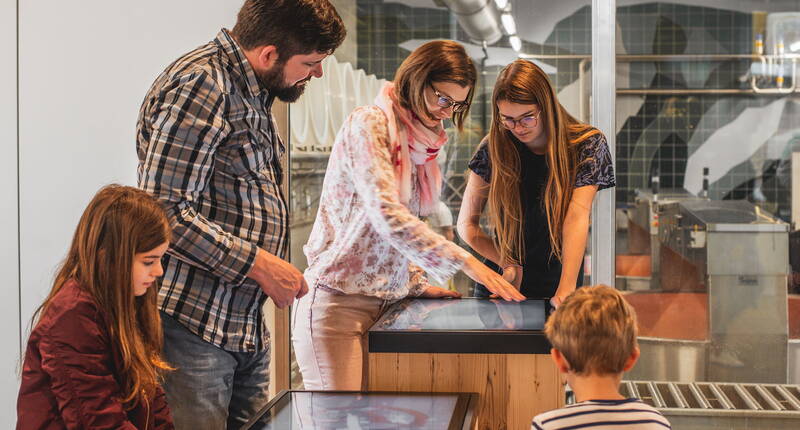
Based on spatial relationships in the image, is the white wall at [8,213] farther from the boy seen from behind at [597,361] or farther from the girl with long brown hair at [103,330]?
the boy seen from behind at [597,361]

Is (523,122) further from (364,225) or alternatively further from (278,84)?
(278,84)

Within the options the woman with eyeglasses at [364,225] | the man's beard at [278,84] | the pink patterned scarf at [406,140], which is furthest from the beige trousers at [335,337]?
the man's beard at [278,84]

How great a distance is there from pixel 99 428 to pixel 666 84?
8.53 feet

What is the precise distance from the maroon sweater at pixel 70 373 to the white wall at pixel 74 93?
5.31ft

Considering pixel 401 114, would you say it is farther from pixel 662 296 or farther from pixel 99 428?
pixel 662 296

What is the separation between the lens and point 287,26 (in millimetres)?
1780

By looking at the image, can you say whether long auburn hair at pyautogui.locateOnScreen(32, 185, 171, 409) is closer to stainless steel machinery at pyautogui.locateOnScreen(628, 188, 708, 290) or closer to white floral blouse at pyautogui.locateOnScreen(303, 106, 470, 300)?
white floral blouse at pyautogui.locateOnScreen(303, 106, 470, 300)

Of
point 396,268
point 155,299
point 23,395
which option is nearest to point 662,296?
point 396,268

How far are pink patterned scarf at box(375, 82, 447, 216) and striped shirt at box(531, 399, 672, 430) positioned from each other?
81cm

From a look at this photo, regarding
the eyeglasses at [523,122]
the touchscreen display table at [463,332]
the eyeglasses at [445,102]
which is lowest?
the touchscreen display table at [463,332]

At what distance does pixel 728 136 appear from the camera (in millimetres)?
3387

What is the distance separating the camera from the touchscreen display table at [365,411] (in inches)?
63.5

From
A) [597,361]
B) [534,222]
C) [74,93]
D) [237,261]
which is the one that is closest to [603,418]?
[597,361]

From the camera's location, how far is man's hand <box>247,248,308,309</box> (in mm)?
1779
